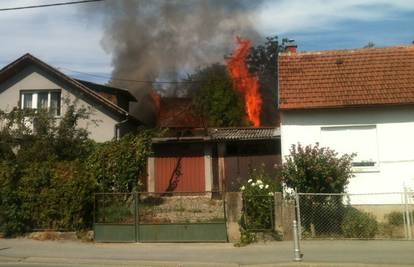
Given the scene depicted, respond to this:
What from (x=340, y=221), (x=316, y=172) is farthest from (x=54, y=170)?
(x=340, y=221)

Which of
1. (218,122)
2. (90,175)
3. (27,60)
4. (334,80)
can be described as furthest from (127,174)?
(218,122)

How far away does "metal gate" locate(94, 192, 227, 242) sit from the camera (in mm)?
12984

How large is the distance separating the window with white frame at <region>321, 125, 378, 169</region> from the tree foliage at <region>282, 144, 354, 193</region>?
1.89 metres

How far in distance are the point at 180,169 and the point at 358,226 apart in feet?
41.8

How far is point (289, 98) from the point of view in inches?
642

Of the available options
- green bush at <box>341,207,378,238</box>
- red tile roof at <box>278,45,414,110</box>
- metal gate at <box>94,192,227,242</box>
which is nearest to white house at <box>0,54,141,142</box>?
red tile roof at <box>278,45,414,110</box>

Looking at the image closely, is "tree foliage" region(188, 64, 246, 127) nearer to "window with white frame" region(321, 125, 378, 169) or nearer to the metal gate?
"window with white frame" region(321, 125, 378, 169)

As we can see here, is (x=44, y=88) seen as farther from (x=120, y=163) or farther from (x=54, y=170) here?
(x=54, y=170)

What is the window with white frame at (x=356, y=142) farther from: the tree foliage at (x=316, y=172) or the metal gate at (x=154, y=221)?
the metal gate at (x=154, y=221)

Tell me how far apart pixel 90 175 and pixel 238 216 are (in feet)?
14.1

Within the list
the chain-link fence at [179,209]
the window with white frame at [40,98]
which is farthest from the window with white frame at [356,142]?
the window with white frame at [40,98]

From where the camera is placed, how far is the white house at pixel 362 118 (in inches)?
610

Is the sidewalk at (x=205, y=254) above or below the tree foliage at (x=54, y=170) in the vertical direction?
below

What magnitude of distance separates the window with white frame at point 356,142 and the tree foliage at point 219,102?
20.7 meters
